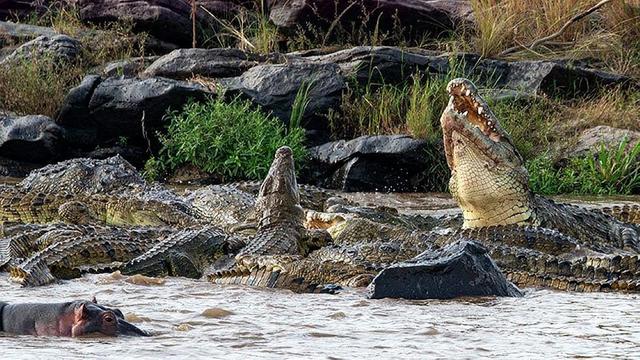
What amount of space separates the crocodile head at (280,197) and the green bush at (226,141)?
5.31m

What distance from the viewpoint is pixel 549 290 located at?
6137 millimetres

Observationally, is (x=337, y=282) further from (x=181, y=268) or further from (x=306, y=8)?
(x=306, y=8)

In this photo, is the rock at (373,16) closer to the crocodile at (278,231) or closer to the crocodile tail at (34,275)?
the crocodile at (278,231)

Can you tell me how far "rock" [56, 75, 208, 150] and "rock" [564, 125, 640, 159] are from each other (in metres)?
4.35

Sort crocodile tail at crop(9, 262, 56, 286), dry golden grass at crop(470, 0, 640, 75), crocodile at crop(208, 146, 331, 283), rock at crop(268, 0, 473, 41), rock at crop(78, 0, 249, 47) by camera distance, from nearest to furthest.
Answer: crocodile tail at crop(9, 262, 56, 286), crocodile at crop(208, 146, 331, 283), dry golden grass at crop(470, 0, 640, 75), rock at crop(268, 0, 473, 41), rock at crop(78, 0, 249, 47)

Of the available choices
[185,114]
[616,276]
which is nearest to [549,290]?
[616,276]

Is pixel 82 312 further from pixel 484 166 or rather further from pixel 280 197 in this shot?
pixel 484 166

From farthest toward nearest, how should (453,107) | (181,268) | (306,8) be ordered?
(306,8)
(453,107)
(181,268)

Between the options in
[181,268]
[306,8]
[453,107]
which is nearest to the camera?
[181,268]

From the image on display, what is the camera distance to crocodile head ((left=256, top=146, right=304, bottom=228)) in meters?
7.83

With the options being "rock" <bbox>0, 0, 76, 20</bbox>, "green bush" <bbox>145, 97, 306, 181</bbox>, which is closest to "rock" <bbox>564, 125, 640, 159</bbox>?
"green bush" <bbox>145, 97, 306, 181</bbox>

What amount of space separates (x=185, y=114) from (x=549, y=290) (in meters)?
8.92

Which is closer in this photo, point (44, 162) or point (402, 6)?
point (44, 162)

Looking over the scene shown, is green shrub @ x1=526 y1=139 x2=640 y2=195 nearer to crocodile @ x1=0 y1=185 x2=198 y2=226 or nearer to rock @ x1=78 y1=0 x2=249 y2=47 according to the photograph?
crocodile @ x1=0 y1=185 x2=198 y2=226
